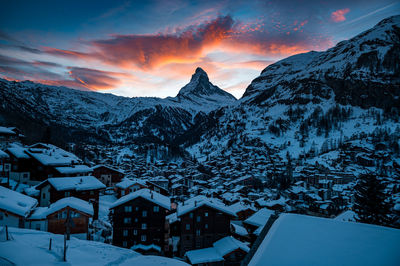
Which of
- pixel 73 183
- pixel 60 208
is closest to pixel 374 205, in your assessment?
pixel 60 208

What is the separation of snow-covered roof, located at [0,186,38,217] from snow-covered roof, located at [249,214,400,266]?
69.2ft

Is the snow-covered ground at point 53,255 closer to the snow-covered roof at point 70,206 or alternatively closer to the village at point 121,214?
the village at point 121,214

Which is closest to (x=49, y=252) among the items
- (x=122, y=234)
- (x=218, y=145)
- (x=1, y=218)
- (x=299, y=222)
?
(x=1, y=218)

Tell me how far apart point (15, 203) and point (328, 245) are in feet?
77.5

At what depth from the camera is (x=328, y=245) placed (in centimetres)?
452

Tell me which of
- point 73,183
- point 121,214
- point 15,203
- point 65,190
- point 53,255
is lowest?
point 121,214

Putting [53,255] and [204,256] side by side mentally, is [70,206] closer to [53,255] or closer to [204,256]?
[53,255]

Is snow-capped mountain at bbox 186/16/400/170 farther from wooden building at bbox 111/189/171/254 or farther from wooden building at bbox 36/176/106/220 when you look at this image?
wooden building at bbox 36/176/106/220

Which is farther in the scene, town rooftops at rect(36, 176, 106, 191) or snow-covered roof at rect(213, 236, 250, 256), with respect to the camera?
town rooftops at rect(36, 176, 106, 191)

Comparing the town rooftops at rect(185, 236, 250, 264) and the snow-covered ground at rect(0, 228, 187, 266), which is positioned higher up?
the snow-covered ground at rect(0, 228, 187, 266)

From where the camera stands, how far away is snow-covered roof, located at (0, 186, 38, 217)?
1734cm

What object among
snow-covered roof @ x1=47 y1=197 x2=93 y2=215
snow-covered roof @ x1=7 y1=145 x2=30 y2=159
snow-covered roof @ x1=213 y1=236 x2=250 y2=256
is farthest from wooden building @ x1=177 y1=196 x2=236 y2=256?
snow-covered roof @ x1=7 y1=145 x2=30 y2=159

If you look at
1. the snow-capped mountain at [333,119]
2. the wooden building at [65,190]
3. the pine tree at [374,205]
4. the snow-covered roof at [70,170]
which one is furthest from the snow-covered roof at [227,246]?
the snow-capped mountain at [333,119]

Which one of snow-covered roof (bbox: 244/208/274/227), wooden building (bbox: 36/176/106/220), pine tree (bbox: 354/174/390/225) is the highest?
pine tree (bbox: 354/174/390/225)
